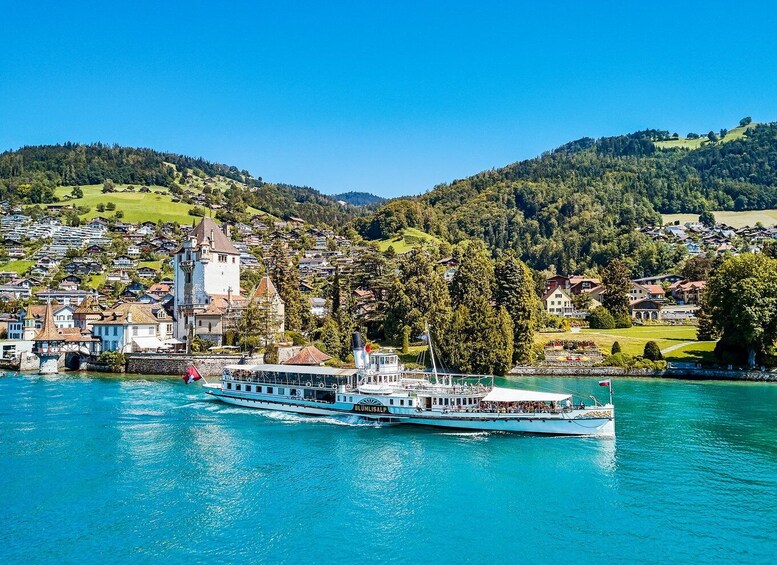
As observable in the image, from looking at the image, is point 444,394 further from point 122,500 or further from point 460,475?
point 122,500

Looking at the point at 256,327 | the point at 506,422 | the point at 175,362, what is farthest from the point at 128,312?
the point at 506,422

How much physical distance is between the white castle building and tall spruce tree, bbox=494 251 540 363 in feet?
122

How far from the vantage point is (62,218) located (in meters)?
184

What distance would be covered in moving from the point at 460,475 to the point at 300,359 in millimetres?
31883

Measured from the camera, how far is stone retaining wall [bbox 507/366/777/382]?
2611 inches

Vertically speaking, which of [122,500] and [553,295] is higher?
[553,295]

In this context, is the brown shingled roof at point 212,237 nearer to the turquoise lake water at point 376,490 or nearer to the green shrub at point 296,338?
the green shrub at point 296,338

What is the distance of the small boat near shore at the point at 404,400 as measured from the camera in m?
43.4

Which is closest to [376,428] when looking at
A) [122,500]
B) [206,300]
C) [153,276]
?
[122,500]

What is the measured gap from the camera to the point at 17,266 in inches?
5950

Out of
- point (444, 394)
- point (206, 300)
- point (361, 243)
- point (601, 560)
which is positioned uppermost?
point (361, 243)

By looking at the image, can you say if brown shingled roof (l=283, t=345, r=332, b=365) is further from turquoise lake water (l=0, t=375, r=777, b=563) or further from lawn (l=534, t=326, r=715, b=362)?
lawn (l=534, t=326, r=715, b=362)

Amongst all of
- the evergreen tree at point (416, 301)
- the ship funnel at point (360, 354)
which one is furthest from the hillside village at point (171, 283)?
the ship funnel at point (360, 354)

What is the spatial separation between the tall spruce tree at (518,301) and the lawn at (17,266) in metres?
122
